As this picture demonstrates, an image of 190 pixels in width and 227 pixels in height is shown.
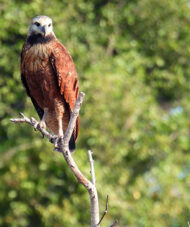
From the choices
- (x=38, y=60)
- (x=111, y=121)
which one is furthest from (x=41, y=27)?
(x=111, y=121)

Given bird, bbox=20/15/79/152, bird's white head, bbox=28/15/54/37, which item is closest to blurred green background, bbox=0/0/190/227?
bird, bbox=20/15/79/152

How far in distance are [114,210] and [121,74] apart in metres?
1.73

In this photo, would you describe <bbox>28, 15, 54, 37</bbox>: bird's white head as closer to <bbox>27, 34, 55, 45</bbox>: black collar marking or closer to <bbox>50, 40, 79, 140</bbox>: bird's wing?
<bbox>27, 34, 55, 45</bbox>: black collar marking

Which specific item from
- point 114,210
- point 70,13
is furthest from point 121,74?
point 114,210

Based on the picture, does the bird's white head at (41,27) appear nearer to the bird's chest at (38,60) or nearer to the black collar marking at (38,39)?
the black collar marking at (38,39)

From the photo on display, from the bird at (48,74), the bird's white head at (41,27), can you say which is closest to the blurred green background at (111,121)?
the bird at (48,74)

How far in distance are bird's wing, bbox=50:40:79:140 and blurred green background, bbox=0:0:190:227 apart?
2153 mm

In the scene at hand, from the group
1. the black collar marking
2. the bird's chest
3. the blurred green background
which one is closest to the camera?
the bird's chest

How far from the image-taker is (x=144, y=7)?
29.5 feet

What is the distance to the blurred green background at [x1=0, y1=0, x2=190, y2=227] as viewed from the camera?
707 centimetres

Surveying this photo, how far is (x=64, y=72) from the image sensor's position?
15.3 ft

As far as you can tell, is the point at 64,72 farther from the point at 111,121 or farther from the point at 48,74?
the point at 111,121

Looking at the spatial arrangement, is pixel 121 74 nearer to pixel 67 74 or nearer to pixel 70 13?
pixel 70 13

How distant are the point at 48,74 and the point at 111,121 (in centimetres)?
305
